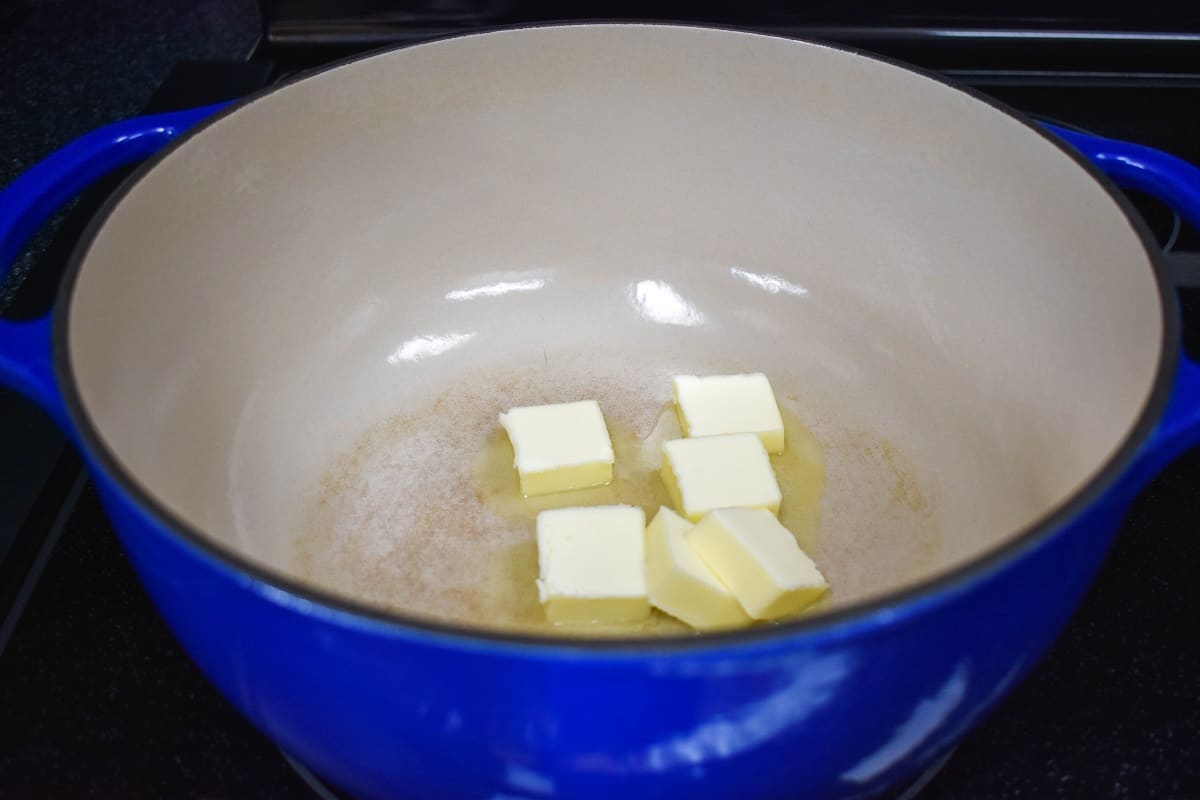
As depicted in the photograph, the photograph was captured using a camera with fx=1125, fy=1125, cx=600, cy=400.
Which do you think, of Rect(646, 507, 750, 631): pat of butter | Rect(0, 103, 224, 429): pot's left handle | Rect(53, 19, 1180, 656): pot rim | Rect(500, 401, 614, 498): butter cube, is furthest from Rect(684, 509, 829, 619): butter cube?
Rect(0, 103, 224, 429): pot's left handle

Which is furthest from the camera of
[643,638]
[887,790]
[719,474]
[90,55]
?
[90,55]

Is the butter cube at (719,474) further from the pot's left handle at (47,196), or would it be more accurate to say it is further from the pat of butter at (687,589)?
the pot's left handle at (47,196)

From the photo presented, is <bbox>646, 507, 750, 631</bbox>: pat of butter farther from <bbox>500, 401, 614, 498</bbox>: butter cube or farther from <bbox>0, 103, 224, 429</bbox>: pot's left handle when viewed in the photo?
<bbox>0, 103, 224, 429</bbox>: pot's left handle

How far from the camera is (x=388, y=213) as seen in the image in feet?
3.55

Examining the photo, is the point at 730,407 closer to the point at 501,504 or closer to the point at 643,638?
the point at 501,504

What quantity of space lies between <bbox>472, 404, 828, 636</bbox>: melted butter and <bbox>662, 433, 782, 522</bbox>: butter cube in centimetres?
3

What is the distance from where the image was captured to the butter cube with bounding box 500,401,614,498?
3.10 feet

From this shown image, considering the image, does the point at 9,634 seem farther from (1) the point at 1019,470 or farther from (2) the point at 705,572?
(1) the point at 1019,470

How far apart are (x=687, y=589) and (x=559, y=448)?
192 millimetres

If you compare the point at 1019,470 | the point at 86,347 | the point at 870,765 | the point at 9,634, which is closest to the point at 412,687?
the point at 870,765

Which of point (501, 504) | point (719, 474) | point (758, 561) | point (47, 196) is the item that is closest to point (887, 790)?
point (758, 561)

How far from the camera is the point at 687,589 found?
2.66 feet

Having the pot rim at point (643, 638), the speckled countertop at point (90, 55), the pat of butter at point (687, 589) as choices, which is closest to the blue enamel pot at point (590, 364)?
the pot rim at point (643, 638)

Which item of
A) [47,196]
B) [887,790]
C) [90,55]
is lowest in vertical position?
[887,790]
